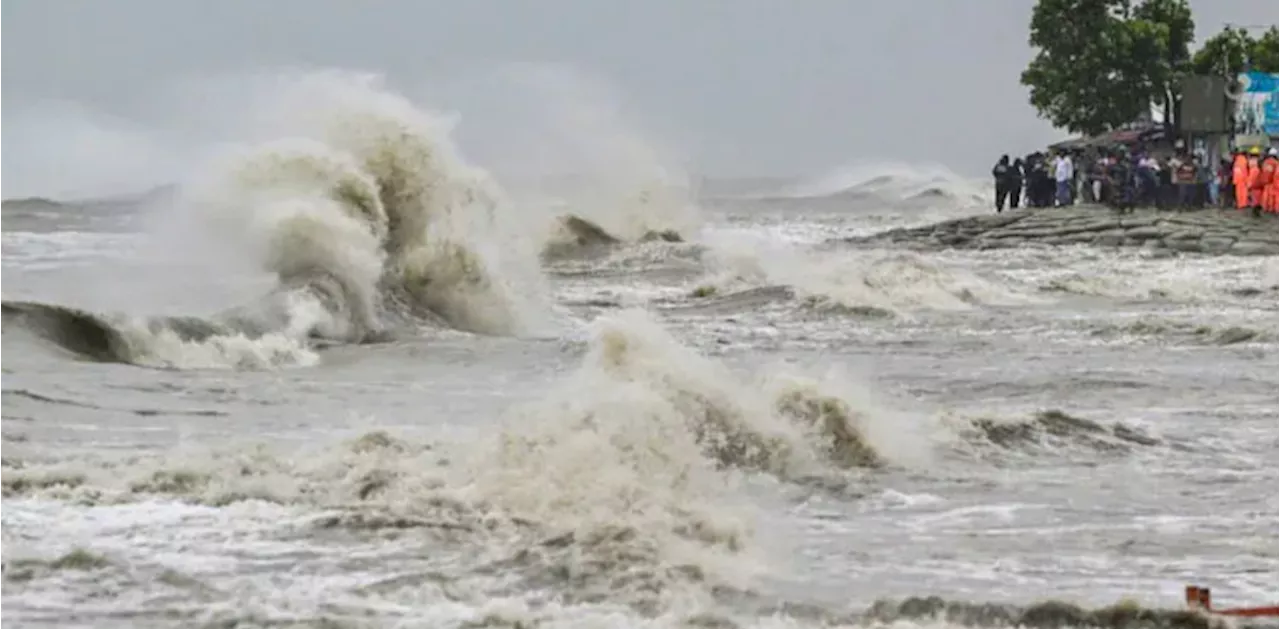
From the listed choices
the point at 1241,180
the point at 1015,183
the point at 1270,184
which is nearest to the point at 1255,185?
the point at 1270,184

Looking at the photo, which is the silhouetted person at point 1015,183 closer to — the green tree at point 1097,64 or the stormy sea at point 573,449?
the green tree at point 1097,64

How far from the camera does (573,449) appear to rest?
9.21 meters

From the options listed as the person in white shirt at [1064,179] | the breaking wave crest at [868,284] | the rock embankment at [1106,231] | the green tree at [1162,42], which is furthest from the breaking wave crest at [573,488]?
the green tree at [1162,42]

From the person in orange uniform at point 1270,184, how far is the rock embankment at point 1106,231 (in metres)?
0.55

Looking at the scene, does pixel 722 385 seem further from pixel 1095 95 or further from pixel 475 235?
pixel 1095 95

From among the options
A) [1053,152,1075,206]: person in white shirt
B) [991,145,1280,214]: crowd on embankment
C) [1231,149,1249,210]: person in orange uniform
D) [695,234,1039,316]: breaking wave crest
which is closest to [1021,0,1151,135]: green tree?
[991,145,1280,214]: crowd on embankment

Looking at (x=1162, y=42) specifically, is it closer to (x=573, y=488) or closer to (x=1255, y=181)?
(x=1255, y=181)

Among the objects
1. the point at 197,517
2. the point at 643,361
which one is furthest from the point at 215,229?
the point at 197,517

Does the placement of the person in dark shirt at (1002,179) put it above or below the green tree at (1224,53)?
below

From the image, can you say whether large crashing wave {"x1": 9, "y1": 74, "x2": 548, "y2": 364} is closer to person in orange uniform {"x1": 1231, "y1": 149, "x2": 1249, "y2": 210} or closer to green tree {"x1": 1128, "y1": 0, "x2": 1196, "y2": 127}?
person in orange uniform {"x1": 1231, "y1": 149, "x2": 1249, "y2": 210}

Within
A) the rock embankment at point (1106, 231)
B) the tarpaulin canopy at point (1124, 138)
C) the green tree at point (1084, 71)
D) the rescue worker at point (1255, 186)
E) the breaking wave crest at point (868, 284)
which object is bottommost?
the breaking wave crest at point (868, 284)

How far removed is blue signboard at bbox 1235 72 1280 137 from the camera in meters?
40.4

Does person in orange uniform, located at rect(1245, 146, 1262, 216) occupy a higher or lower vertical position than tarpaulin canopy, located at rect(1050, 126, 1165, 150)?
lower

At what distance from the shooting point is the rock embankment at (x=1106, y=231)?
32594mm
